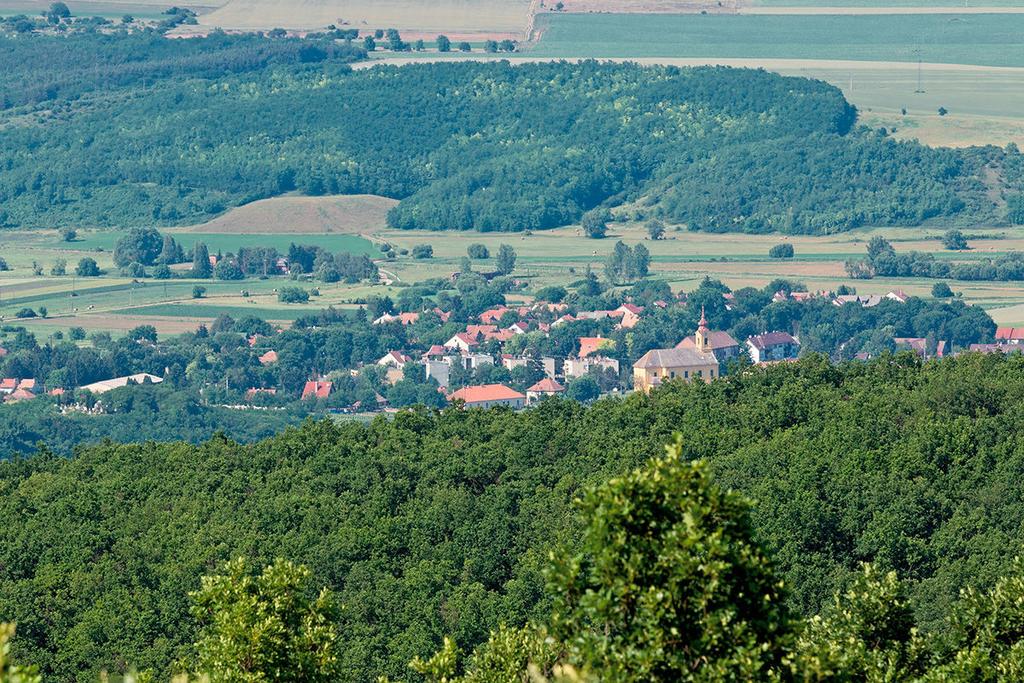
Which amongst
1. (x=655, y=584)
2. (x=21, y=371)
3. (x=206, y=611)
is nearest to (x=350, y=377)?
(x=21, y=371)

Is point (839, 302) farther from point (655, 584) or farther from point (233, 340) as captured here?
point (655, 584)

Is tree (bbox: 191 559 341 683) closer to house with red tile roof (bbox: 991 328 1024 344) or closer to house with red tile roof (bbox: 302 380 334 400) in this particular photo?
house with red tile roof (bbox: 302 380 334 400)

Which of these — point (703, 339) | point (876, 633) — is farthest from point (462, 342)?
point (876, 633)

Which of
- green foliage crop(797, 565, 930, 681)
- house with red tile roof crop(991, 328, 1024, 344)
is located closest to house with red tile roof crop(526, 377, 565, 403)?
house with red tile roof crop(991, 328, 1024, 344)

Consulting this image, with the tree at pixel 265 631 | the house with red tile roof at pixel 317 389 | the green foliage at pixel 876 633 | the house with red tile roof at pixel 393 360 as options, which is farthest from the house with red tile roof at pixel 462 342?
the tree at pixel 265 631

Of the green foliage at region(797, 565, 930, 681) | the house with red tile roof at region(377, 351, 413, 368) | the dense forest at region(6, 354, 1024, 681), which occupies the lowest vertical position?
the house with red tile roof at region(377, 351, 413, 368)
